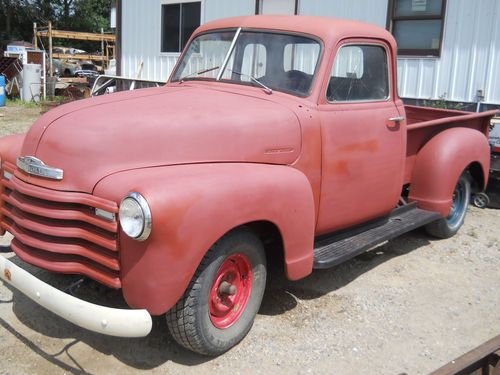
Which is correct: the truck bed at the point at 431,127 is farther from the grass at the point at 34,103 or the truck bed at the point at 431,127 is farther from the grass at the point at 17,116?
the grass at the point at 34,103

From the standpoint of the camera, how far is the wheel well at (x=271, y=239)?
3.43 metres

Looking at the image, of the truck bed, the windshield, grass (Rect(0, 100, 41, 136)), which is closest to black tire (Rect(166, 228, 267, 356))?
the windshield

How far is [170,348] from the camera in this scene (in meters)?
3.39

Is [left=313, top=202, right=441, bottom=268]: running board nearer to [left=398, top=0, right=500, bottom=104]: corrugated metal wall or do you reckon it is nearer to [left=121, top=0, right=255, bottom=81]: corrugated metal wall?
[left=398, top=0, right=500, bottom=104]: corrugated metal wall

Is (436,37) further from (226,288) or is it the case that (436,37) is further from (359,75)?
(226,288)

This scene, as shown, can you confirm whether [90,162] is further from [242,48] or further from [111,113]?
[242,48]

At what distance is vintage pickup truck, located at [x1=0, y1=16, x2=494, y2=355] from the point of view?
9.25ft

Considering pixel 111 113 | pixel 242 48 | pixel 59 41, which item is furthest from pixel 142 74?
pixel 59 41

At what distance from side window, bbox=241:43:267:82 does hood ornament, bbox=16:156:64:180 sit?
1.64 metres

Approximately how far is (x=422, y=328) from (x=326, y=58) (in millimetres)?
2017

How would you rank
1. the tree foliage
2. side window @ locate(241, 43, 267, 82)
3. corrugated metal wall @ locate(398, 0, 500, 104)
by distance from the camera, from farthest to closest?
the tree foliage
corrugated metal wall @ locate(398, 0, 500, 104)
side window @ locate(241, 43, 267, 82)

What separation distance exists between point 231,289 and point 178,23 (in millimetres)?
10709

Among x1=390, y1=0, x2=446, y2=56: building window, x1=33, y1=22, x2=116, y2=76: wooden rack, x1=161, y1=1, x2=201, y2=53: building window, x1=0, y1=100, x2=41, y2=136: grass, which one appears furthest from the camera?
x1=33, y1=22, x2=116, y2=76: wooden rack

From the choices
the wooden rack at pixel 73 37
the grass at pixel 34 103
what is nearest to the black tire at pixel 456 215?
the grass at pixel 34 103
